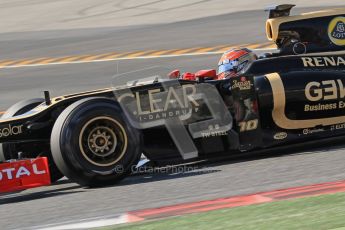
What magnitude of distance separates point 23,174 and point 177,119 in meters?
1.60

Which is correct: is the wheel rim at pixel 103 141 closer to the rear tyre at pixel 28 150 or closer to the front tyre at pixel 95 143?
the front tyre at pixel 95 143

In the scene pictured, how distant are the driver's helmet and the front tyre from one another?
5.23 ft

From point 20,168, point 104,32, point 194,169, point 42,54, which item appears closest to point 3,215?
point 20,168

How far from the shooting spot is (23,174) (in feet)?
23.9

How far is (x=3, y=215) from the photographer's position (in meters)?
6.68

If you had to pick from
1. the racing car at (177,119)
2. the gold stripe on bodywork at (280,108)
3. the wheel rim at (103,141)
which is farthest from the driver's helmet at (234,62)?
the wheel rim at (103,141)

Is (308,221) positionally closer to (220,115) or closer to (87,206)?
(87,206)

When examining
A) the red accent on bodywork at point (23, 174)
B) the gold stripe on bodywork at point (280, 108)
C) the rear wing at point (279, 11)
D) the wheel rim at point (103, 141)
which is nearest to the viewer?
the red accent on bodywork at point (23, 174)

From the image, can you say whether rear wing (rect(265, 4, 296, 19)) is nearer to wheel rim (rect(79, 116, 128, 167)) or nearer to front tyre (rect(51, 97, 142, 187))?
front tyre (rect(51, 97, 142, 187))

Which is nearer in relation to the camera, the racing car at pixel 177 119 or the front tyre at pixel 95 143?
the front tyre at pixel 95 143

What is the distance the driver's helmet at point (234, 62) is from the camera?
344 inches

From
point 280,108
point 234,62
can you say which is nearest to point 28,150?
point 234,62

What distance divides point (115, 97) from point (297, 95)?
6.00 feet

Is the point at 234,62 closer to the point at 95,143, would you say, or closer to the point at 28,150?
the point at 95,143
